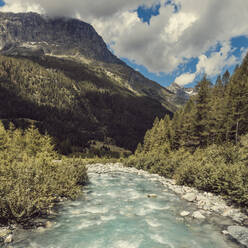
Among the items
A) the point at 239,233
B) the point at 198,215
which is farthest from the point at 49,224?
the point at 239,233

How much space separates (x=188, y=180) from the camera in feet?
73.4

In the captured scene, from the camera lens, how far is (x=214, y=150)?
24688 millimetres

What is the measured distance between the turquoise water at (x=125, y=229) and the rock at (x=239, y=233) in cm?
62

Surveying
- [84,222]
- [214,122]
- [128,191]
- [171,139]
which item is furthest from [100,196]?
[171,139]

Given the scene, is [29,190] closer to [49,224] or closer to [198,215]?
[49,224]

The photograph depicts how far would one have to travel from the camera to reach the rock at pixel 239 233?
9312 millimetres

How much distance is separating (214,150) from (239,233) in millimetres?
16043

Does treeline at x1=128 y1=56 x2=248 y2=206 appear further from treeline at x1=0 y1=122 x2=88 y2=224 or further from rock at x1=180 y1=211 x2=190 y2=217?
treeline at x1=0 y1=122 x2=88 y2=224

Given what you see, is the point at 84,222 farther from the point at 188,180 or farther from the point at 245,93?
the point at 245,93

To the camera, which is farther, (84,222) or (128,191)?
(128,191)

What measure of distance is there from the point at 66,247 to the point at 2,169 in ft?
27.5

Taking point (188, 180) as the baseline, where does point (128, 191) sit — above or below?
below

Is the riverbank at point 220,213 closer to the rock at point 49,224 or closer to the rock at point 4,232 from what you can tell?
the rock at point 49,224

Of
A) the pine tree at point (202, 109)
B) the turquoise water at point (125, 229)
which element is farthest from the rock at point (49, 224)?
the pine tree at point (202, 109)
